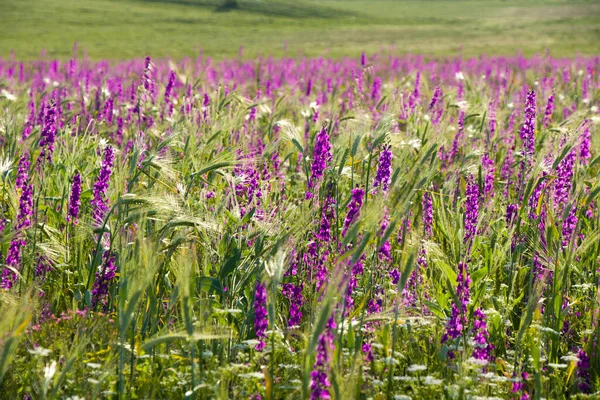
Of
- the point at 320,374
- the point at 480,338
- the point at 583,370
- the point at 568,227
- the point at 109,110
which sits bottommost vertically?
the point at 583,370

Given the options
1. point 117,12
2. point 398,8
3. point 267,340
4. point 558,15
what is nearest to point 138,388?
point 267,340

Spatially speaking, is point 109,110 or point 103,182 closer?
point 103,182

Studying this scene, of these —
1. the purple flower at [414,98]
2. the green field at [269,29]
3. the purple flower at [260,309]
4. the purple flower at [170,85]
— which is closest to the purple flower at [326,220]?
the purple flower at [260,309]

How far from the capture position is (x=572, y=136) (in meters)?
3.89

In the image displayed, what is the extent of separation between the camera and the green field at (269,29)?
41375mm

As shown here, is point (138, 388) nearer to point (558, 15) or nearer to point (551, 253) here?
point (551, 253)

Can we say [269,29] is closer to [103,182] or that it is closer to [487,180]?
[487,180]

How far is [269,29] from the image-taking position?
57750mm

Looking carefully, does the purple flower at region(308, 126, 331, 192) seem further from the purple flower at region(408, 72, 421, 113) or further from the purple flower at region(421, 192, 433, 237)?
the purple flower at region(408, 72, 421, 113)

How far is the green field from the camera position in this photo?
41375 millimetres

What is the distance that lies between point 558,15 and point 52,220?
7477 centimetres

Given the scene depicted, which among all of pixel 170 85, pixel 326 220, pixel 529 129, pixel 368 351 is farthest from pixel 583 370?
pixel 170 85

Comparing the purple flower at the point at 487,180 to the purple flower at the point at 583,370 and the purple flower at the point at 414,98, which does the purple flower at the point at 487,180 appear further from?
the purple flower at the point at 414,98

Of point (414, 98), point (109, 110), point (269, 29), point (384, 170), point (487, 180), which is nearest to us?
point (384, 170)
